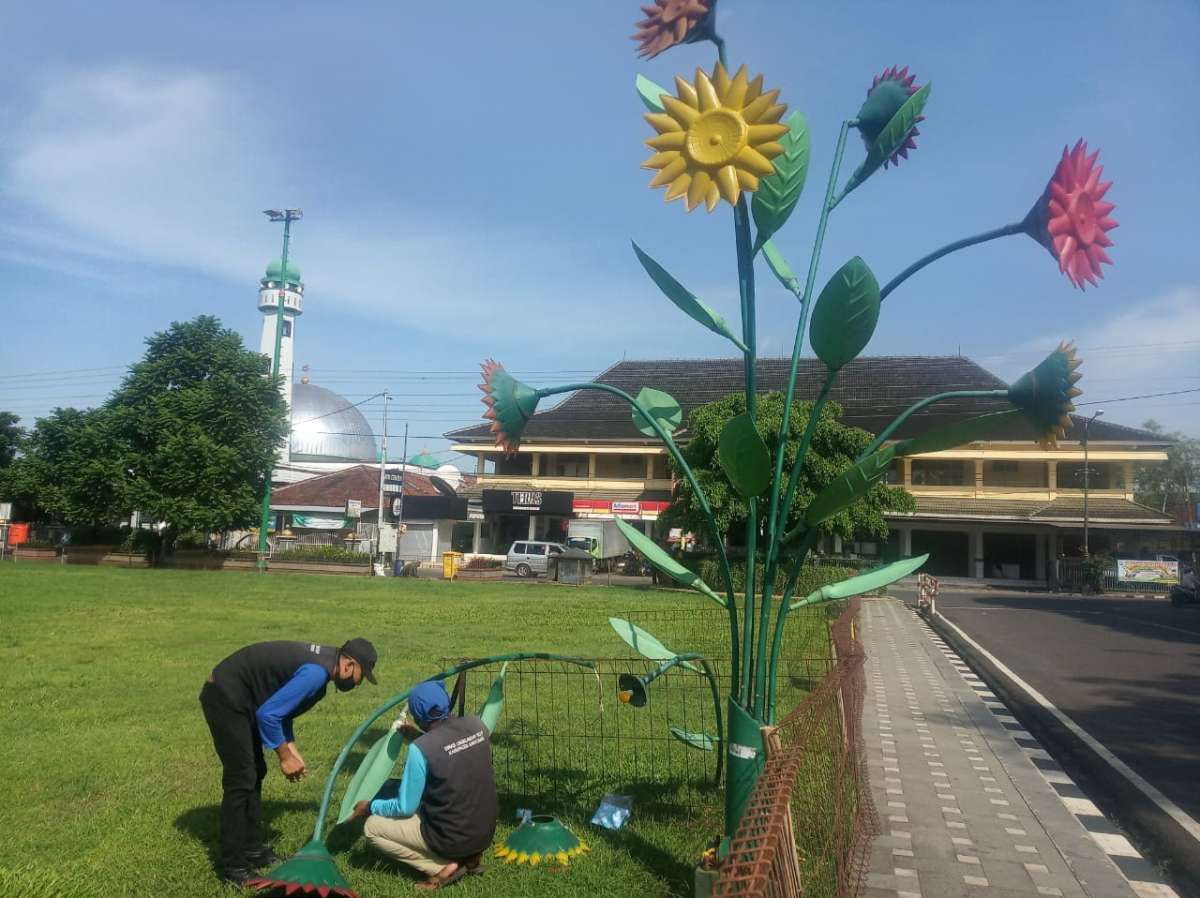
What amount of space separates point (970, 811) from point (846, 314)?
409 centimetres

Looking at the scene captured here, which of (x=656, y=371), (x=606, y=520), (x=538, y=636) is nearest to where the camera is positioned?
(x=538, y=636)

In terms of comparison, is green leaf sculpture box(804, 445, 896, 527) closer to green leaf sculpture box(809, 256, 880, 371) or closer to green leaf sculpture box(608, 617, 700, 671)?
green leaf sculpture box(809, 256, 880, 371)

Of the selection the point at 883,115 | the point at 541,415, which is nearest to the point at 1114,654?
the point at 883,115

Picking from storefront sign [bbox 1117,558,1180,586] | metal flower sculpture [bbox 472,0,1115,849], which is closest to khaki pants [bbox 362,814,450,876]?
metal flower sculpture [bbox 472,0,1115,849]

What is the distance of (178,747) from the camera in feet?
22.8

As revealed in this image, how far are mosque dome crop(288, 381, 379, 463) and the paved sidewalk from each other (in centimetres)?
7430

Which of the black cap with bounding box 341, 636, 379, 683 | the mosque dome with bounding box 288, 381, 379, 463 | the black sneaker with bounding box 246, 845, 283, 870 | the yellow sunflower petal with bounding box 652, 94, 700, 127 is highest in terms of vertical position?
the mosque dome with bounding box 288, 381, 379, 463

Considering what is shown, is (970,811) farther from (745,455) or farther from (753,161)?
(753,161)

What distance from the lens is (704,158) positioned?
11.0 feet

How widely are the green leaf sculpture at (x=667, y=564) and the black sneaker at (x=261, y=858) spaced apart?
244cm

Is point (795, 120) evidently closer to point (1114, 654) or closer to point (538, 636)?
point (538, 636)

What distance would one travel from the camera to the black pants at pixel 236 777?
4477mm

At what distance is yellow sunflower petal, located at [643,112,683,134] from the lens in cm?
339

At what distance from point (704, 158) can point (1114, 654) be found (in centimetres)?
1505
